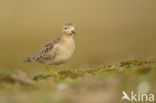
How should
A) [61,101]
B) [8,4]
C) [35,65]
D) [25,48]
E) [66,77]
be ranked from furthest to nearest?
[8,4] → [25,48] → [35,65] → [66,77] → [61,101]

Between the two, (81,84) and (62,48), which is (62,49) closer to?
(62,48)

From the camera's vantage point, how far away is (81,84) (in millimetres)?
11336

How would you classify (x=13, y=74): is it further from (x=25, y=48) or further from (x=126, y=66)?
(x=25, y=48)

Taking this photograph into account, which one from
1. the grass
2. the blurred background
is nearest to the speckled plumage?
the grass

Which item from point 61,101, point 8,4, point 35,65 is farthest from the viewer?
point 8,4

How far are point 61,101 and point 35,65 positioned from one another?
261 cm

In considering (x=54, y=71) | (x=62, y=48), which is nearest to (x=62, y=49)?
(x=62, y=48)

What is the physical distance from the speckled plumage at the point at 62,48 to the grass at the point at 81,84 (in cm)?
20

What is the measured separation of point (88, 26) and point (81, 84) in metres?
4.59

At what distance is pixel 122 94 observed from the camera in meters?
11.0

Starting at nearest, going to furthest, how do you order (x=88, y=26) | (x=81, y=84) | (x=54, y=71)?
(x=81, y=84) < (x=54, y=71) < (x=88, y=26)

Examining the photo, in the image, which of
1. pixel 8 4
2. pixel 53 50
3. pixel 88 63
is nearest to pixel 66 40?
pixel 53 50

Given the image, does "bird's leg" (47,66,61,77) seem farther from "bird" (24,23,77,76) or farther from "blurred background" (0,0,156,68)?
"blurred background" (0,0,156,68)

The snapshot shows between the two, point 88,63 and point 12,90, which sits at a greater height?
point 88,63
